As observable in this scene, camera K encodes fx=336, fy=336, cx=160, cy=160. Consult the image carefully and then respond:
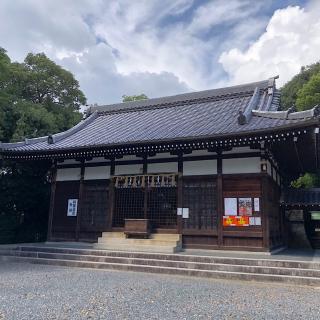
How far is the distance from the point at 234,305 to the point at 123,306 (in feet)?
6.44

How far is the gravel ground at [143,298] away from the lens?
536 cm

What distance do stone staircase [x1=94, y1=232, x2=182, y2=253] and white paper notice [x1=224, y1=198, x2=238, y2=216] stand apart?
6.42 ft

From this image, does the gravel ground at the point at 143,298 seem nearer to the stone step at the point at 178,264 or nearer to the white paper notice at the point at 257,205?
the stone step at the point at 178,264

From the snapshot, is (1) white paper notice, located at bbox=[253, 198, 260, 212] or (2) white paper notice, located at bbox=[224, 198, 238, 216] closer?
(1) white paper notice, located at bbox=[253, 198, 260, 212]

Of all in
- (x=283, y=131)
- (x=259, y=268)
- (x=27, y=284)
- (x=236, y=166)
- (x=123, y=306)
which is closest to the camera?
(x=123, y=306)

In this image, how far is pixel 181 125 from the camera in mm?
14547

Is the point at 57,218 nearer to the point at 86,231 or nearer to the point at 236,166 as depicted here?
the point at 86,231

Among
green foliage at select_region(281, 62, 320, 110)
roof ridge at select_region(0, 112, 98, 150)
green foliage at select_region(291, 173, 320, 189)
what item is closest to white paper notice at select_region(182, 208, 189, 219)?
roof ridge at select_region(0, 112, 98, 150)

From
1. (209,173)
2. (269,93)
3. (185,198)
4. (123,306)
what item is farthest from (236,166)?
(123,306)

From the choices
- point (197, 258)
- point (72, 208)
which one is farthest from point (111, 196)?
point (197, 258)

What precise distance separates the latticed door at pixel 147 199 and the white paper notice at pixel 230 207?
79.9 inches

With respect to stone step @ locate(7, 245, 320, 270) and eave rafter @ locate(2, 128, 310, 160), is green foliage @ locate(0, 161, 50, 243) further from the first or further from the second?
stone step @ locate(7, 245, 320, 270)

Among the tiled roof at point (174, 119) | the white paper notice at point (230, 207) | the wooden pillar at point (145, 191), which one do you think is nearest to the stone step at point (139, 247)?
the wooden pillar at point (145, 191)

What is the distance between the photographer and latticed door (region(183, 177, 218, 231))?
39.3 feet
